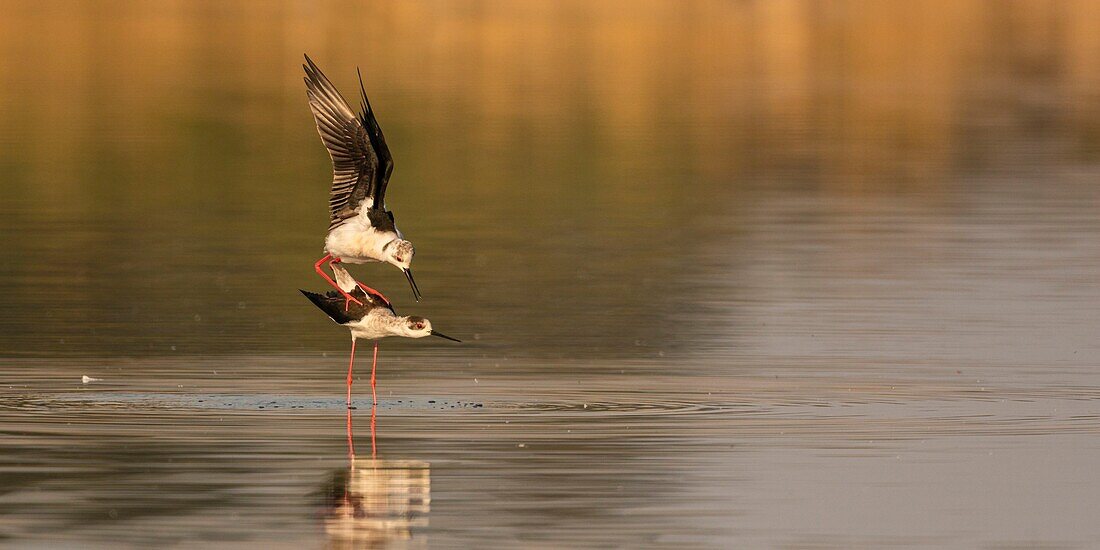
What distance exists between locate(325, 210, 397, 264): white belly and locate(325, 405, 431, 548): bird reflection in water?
273 cm

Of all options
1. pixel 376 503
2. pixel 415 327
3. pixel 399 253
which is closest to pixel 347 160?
pixel 399 253

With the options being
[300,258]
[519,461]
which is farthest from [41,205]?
[519,461]

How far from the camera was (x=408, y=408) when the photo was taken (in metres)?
17.8

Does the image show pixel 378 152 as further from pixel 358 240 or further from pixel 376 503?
pixel 376 503

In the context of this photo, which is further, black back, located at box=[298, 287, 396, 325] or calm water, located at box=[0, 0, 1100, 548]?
black back, located at box=[298, 287, 396, 325]

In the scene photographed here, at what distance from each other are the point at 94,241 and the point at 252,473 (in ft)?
51.8

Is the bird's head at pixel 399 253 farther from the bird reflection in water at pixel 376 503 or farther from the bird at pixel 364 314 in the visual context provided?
the bird reflection in water at pixel 376 503

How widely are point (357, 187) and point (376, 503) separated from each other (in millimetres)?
4979

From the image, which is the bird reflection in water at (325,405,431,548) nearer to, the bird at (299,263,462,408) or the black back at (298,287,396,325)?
the bird at (299,263,462,408)

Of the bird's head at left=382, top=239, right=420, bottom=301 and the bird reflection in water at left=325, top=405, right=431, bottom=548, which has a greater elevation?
the bird's head at left=382, top=239, right=420, bottom=301

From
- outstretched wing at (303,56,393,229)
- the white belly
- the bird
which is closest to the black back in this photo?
the bird

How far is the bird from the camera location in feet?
58.2

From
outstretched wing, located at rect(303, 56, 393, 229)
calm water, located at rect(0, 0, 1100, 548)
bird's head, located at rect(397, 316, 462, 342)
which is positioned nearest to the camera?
calm water, located at rect(0, 0, 1100, 548)

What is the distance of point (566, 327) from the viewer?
22750 millimetres
